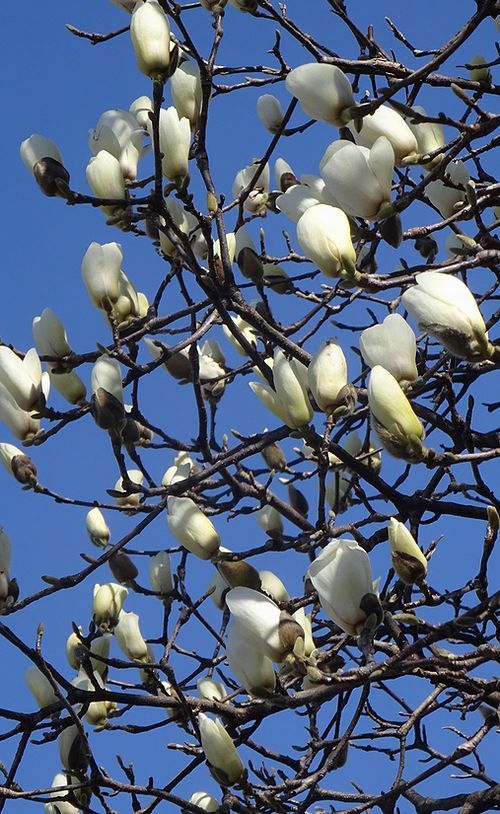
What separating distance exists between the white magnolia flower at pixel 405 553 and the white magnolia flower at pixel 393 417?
0.10 metres

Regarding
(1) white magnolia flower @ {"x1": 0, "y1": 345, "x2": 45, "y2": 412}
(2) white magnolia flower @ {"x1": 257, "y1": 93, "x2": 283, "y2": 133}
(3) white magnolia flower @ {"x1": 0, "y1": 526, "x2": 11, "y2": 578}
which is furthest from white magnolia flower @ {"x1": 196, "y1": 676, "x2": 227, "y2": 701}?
(2) white magnolia flower @ {"x1": 257, "y1": 93, "x2": 283, "y2": 133}

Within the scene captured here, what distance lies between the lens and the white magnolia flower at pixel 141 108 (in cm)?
257

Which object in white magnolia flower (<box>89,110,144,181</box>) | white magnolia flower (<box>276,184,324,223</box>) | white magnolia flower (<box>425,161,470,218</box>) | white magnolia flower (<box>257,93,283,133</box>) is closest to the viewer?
white magnolia flower (<box>276,184,324,223</box>)

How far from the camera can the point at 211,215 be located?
77.4 inches

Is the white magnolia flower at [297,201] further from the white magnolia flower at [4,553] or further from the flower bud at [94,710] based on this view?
the flower bud at [94,710]

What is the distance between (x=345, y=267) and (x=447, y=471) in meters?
0.45

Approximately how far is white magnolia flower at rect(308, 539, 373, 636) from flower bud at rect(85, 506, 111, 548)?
1.14 metres

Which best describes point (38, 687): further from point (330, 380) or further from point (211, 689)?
point (330, 380)

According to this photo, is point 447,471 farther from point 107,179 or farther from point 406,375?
point 107,179

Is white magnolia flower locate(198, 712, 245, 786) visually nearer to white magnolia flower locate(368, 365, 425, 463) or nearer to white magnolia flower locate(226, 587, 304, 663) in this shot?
white magnolia flower locate(226, 587, 304, 663)

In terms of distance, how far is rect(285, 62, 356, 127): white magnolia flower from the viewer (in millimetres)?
1889

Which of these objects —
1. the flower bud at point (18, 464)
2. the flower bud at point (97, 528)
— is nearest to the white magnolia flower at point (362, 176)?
the flower bud at point (18, 464)

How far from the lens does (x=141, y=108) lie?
256cm

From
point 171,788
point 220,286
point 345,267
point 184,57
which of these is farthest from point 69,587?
point 184,57
